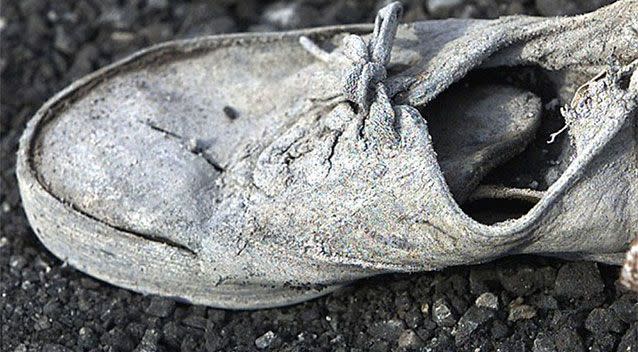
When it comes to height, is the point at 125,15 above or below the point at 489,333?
below

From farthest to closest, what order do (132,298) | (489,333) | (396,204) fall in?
(132,298), (489,333), (396,204)

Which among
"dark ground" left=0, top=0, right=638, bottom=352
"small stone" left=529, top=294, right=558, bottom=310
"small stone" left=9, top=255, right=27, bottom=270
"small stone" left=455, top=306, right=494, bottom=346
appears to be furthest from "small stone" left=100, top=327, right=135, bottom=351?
"small stone" left=529, top=294, right=558, bottom=310

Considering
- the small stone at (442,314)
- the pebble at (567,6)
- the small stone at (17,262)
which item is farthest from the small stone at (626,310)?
the small stone at (17,262)

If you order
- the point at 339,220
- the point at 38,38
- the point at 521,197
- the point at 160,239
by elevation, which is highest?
the point at 521,197

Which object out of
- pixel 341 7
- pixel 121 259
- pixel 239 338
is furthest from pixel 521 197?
pixel 341 7

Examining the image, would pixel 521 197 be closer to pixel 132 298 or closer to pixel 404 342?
pixel 404 342

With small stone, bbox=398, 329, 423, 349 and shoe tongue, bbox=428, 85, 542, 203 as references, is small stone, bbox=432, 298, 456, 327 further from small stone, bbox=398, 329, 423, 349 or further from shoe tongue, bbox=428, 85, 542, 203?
shoe tongue, bbox=428, 85, 542, 203

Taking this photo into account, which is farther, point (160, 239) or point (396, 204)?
point (160, 239)
